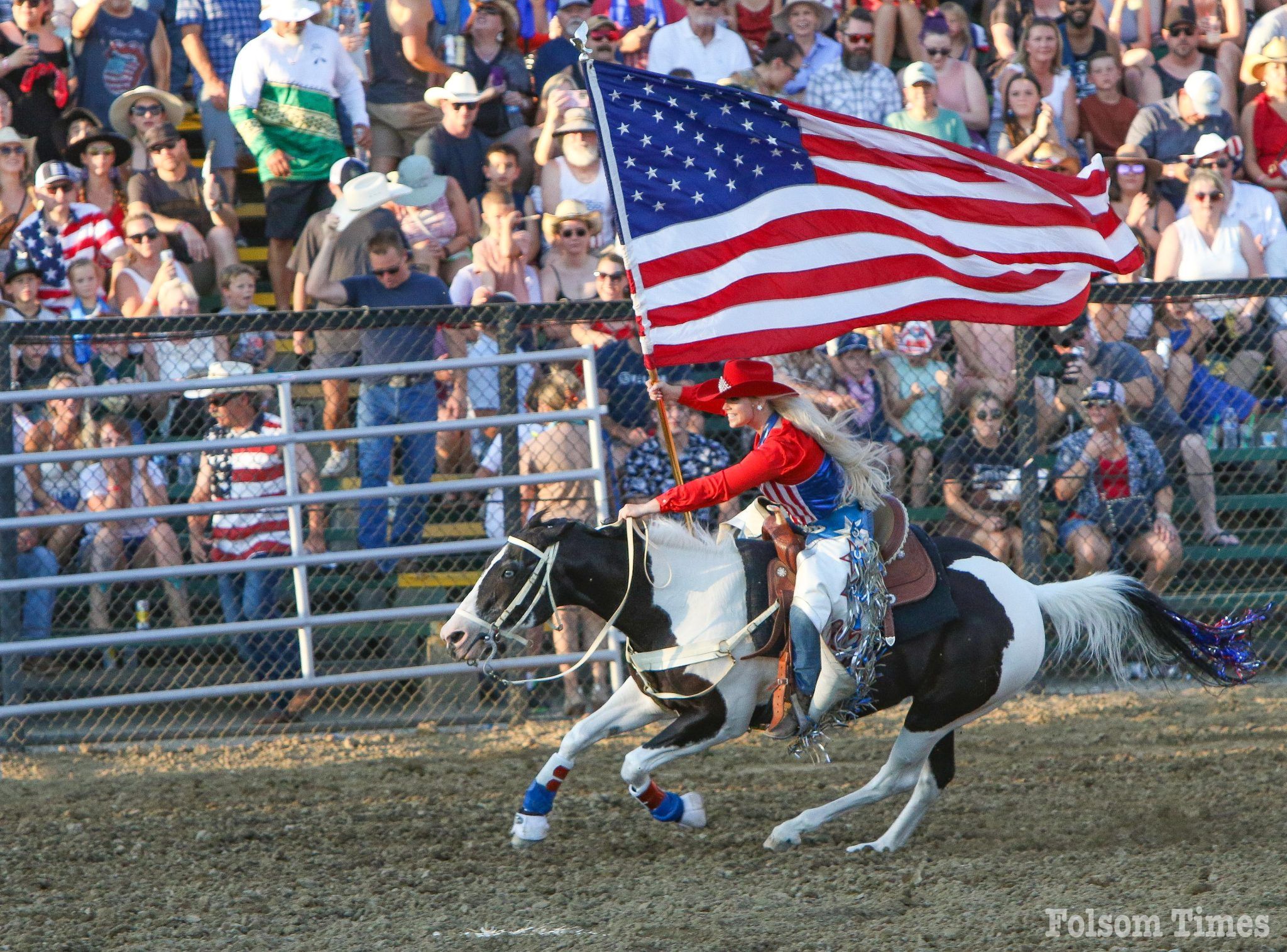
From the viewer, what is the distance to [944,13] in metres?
12.2

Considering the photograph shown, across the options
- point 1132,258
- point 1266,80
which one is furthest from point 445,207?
point 1266,80

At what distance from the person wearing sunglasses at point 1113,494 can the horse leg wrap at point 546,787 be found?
4384 millimetres

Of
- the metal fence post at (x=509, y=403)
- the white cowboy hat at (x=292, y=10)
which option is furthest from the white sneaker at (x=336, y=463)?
the white cowboy hat at (x=292, y=10)

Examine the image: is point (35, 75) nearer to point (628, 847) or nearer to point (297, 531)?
point (297, 531)

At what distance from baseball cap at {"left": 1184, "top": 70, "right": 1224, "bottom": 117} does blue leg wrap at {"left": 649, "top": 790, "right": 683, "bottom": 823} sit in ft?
25.4

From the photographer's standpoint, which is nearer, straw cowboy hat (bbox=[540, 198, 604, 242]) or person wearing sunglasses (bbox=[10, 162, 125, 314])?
person wearing sunglasses (bbox=[10, 162, 125, 314])

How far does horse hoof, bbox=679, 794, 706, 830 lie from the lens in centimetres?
657

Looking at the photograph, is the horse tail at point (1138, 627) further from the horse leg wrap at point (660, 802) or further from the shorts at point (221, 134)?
the shorts at point (221, 134)

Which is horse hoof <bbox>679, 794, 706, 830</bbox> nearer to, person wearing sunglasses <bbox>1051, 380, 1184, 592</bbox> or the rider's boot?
the rider's boot

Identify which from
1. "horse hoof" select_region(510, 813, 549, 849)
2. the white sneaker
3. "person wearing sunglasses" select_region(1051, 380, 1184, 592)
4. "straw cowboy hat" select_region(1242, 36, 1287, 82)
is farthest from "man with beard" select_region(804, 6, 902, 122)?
"horse hoof" select_region(510, 813, 549, 849)

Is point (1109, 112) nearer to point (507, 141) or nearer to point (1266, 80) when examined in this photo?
point (1266, 80)

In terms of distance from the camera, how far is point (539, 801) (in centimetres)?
632

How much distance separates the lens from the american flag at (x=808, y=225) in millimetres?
6375

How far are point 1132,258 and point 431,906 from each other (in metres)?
4.27
